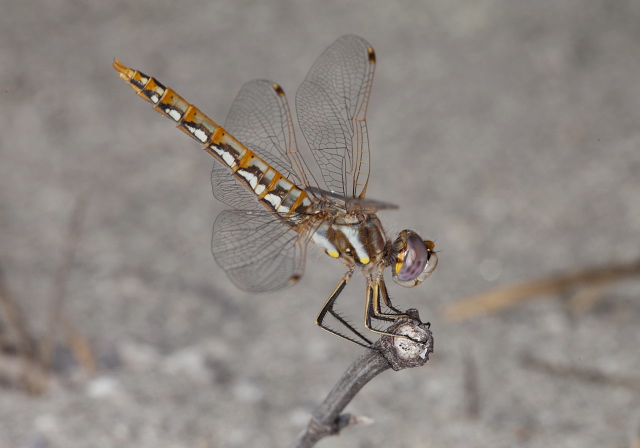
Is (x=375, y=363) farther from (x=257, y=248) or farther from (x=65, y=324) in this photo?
(x=65, y=324)

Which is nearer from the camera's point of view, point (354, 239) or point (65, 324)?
point (354, 239)

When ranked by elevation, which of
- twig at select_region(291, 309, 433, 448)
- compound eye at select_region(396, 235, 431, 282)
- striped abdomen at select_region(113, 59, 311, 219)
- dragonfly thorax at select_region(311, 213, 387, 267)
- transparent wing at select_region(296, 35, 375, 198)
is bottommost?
twig at select_region(291, 309, 433, 448)

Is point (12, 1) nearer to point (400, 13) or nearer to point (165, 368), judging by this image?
point (400, 13)

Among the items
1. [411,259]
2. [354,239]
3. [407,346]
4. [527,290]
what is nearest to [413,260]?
[411,259]

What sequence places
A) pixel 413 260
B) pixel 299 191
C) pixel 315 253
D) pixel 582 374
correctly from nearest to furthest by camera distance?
pixel 413 260
pixel 315 253
pixel 299 191
pixel 582 374

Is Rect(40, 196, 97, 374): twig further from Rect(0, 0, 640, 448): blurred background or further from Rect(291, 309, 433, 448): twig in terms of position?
Rect(291, 309, 433, 448): twig

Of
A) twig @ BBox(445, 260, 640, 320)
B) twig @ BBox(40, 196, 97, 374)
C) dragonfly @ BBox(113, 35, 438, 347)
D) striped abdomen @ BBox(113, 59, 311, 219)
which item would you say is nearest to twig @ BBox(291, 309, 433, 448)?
dragonfly @ BBox(113, 35, 438, 347)

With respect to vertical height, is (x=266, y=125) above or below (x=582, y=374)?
above
